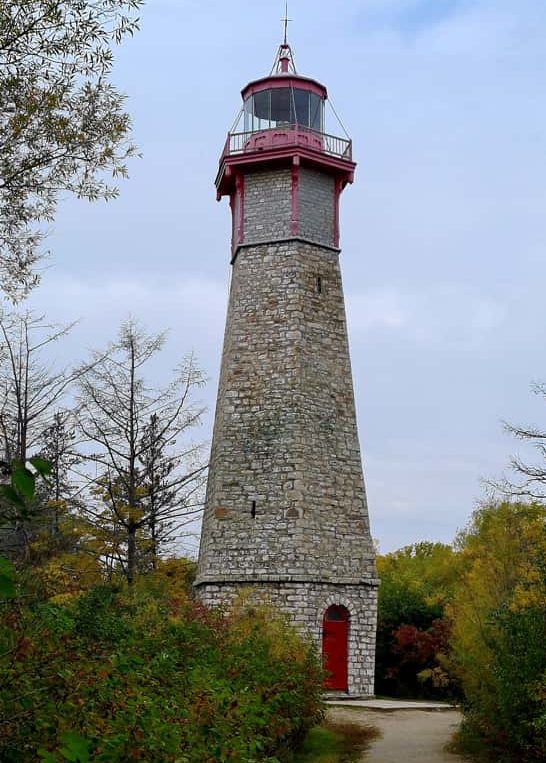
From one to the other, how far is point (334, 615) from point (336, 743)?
7727mm

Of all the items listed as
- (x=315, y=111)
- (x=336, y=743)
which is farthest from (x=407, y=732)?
(x=315, y=111)

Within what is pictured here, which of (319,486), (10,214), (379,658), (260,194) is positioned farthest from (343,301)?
(10,214)

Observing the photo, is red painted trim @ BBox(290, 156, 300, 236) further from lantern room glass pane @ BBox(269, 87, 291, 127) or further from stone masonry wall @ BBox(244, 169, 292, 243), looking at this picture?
lantern room glass pane @ BBox(269, 87, 291, 127)

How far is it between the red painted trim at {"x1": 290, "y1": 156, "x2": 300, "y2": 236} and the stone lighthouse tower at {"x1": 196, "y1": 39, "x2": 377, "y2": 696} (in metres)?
0.04

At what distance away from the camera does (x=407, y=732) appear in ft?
52.9

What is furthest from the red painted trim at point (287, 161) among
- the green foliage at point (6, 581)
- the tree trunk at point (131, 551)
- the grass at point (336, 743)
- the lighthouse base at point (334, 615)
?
the green foliage at point (6, 581)

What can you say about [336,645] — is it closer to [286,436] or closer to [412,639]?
[286,436]

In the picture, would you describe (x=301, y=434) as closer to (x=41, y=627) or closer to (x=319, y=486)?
(x=319, y=486)

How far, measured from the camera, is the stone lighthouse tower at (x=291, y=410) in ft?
71.9

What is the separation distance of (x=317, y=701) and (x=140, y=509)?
345 inches

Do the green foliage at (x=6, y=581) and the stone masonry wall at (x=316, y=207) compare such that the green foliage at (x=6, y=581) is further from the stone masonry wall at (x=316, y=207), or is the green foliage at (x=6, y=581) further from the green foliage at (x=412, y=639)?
the green foliage at (x=412, y=639)

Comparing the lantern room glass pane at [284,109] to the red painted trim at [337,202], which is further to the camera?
the lantern room glass pane at [284,109]

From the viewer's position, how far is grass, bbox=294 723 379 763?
13.0 m

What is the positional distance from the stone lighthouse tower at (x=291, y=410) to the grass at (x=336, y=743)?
5.12 m
